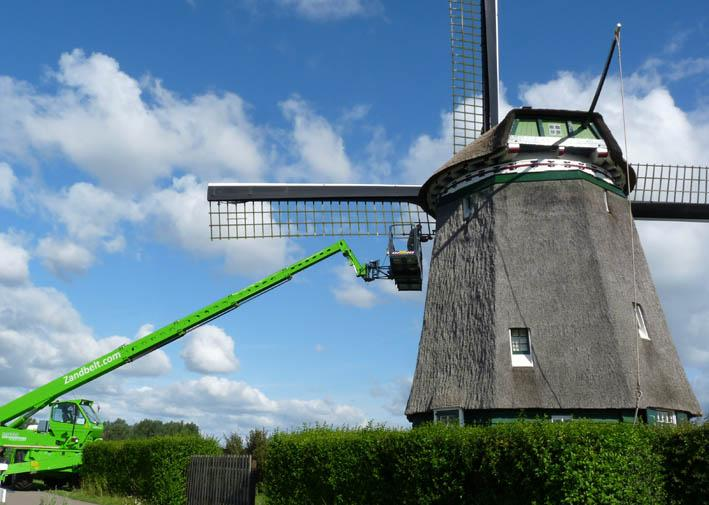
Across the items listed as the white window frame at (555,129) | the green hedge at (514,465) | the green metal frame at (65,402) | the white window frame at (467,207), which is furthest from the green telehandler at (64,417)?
the green hedge at (514,465)

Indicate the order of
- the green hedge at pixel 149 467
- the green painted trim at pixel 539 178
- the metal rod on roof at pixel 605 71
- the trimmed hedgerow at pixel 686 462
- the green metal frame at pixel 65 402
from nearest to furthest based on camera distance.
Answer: the trimmed hedgerow at pixel 686 462 → the metal rod on roof at pixel 605 71 → the green painted trim at pixel 539 178 → the green hedge at pixel 149 467 → the green metal frame at pixel 65 402

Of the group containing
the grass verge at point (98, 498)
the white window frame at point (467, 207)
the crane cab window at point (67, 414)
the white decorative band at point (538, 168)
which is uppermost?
the white decorative band at point (538, 168)

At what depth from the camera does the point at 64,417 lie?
22.2 meters

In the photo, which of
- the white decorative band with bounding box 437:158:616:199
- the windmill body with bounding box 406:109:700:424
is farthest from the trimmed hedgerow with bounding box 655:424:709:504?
the white decorative band with bounding box 437:158:616:199

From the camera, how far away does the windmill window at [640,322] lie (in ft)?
48.8

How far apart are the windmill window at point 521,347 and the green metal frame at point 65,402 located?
11031 mm

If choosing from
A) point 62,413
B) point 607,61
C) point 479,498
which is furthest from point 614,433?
point 62,413

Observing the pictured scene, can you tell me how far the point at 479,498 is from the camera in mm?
9742

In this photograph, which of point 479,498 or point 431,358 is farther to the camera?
point 431,358

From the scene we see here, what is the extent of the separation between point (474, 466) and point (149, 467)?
10.3 meters

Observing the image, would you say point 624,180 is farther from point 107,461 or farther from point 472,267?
point 107,461

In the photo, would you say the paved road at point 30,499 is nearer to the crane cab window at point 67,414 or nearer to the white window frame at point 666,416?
the crane cab window at point 67,414

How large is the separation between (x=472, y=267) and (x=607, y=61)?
536 cm

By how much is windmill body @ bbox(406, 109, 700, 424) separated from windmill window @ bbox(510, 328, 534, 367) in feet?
0.07
